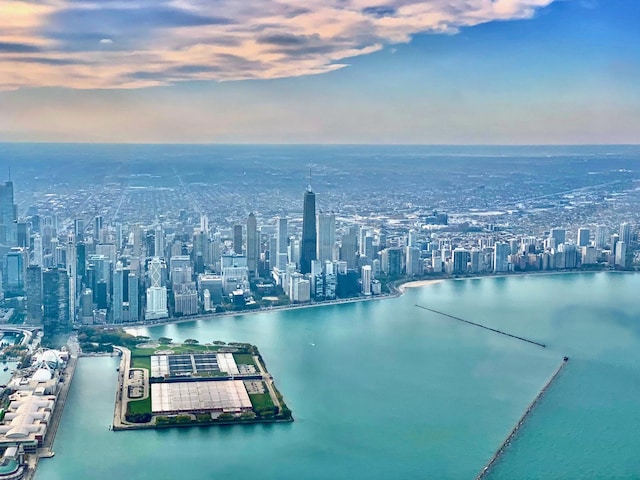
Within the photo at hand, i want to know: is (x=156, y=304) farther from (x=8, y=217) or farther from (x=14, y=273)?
(x=8, y=217)

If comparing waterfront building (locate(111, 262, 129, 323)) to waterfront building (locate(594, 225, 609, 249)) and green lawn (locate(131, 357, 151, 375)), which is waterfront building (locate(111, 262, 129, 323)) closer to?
green lawn (locate(131, 357, 151, 375))

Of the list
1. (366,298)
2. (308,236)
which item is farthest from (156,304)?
(308,236)

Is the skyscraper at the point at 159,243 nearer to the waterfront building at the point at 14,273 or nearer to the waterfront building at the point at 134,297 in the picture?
the waterfront building at the point at 14,273

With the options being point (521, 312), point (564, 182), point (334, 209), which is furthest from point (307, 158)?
point (521, 312)

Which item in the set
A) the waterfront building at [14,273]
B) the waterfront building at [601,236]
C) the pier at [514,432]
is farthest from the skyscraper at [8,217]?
the waterfront building at [601,236]

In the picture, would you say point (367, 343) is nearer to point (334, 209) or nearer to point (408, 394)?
point (408, 394)

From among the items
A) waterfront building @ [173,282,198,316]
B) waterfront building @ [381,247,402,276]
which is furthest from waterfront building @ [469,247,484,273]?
waterfront building @ [173,282,198,316]
